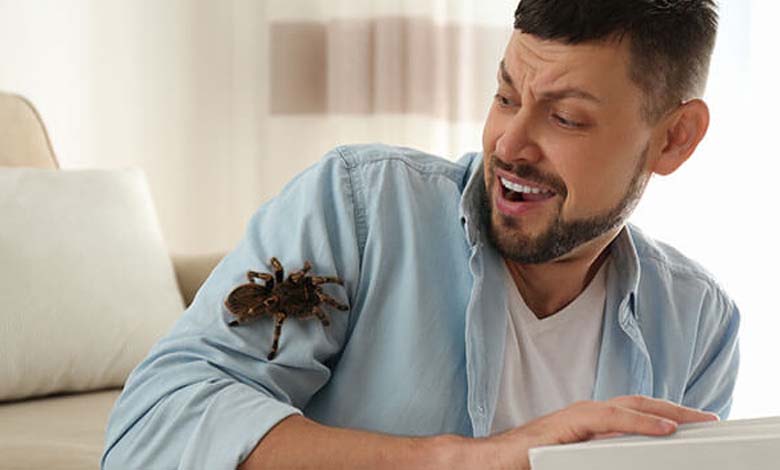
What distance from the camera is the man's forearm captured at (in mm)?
1021

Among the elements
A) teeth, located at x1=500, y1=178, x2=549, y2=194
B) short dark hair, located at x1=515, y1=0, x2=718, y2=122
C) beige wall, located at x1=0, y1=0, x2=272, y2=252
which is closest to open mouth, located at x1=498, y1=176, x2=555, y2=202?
teeth, located at x1=500, y1=178, x2=549, y2=194

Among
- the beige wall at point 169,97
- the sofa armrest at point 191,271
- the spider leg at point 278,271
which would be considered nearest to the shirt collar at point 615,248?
the spider leg at point 278,271

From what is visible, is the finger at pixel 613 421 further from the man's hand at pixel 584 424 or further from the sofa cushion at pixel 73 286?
the sofa cushion at pixel 73 286

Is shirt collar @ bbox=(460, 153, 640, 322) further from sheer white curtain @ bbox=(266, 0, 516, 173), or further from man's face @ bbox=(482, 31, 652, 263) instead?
sheer white curtain @ bbox=(266, 0, 516, 173)

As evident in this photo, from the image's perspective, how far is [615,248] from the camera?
149cm

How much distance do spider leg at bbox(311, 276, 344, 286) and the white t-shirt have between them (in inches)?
8.9

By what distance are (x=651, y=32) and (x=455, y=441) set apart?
0.55 meters

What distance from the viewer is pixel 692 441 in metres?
0.69

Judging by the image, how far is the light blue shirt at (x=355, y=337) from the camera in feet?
3.58

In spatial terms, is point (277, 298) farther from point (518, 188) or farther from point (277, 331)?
point (518, 188)

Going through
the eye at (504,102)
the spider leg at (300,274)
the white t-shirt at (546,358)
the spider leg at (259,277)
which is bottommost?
the white t-shirt at (546,358)

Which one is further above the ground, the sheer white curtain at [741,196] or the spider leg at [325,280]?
the spider leg at [325,280]

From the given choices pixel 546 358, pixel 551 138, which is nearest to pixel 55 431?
pixel 546 358

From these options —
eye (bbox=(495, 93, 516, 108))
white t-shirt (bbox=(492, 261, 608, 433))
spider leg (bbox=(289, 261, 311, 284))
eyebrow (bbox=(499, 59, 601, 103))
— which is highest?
eyebrow (bbox=(499, 59, 601, 103))
